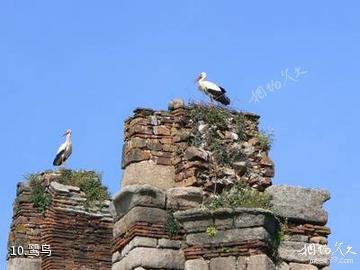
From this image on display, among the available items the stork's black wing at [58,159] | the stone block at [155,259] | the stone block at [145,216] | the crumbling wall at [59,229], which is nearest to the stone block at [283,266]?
the stone block at [155,259]

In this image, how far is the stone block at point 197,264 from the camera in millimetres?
9047

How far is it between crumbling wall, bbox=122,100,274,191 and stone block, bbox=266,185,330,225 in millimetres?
180

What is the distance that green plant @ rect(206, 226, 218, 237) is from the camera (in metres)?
9.11

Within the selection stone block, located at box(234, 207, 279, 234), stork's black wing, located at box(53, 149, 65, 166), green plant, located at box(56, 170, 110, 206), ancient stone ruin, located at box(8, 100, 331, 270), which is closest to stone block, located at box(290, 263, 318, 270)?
ancient stone ruin, located at box(8, 100, 331, 270)

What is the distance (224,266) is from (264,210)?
2.16ft

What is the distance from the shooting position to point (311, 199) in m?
9.82

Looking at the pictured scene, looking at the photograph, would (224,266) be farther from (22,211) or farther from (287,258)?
(22,211)

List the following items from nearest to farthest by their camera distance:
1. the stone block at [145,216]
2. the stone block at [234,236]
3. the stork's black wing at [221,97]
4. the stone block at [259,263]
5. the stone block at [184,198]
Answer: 1. the stone block at [259,263]
2. the stone block at [234,236]
3. the stone block at [145,216]
4. the stone block at [184,198]
5. the stork's black wing at [221,97]

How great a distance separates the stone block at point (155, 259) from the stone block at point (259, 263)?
68 centimetres

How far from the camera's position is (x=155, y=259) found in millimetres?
9047

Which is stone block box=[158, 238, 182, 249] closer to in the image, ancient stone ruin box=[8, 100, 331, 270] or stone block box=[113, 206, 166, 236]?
ancient stone ruin box=[8, 100, 331, 270]

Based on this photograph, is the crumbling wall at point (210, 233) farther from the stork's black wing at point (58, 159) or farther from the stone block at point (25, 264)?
the stork's black wing at point (58, 159)

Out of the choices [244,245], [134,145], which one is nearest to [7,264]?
[134,145]

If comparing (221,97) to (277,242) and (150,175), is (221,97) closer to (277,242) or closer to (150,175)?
(150,175)
